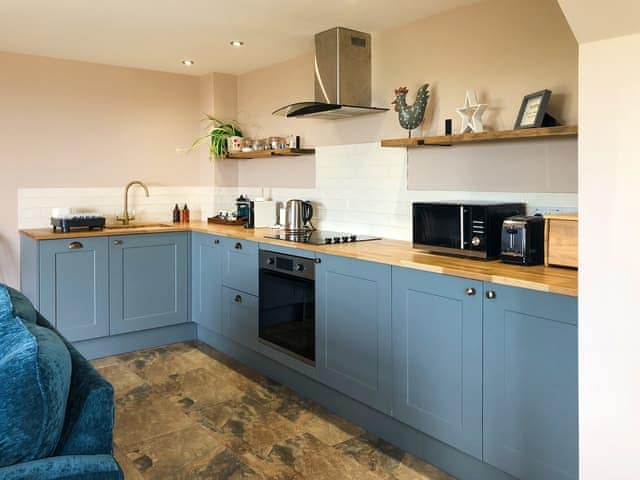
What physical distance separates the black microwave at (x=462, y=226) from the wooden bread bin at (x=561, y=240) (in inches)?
10.7

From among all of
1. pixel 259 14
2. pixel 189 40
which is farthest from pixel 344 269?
pixel 189 40

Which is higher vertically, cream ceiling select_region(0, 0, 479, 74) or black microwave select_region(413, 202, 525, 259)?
cream ceiling select_region(0, 0, 479, 74)

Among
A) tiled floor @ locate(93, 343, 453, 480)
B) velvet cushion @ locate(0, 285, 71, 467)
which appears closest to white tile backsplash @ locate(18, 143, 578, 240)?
tiled floor @ locate(93, 343, 453, 480)

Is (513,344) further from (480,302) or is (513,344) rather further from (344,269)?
(344,269)

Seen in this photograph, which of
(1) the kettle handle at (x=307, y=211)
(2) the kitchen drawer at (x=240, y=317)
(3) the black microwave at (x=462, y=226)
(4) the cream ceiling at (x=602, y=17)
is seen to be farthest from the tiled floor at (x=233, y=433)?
(4) the cream ceiling at (x=602, y=17)

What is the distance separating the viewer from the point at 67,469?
1.20 metres

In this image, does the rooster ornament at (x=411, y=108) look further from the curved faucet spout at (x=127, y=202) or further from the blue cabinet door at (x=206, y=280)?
the curved faucet spout at (x=127, y=202)

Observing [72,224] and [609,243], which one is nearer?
[609,243]

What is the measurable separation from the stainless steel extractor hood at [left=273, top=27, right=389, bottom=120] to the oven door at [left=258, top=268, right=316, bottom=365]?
1.10 m

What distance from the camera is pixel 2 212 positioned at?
4.32 meters

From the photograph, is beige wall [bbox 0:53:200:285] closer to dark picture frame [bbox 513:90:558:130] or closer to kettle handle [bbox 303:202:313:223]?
kettle handle [bbox 303:202:313:223]

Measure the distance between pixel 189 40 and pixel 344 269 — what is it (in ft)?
6.69

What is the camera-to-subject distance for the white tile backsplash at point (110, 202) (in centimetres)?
445

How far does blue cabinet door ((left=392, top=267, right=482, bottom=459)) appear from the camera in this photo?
2414mm
